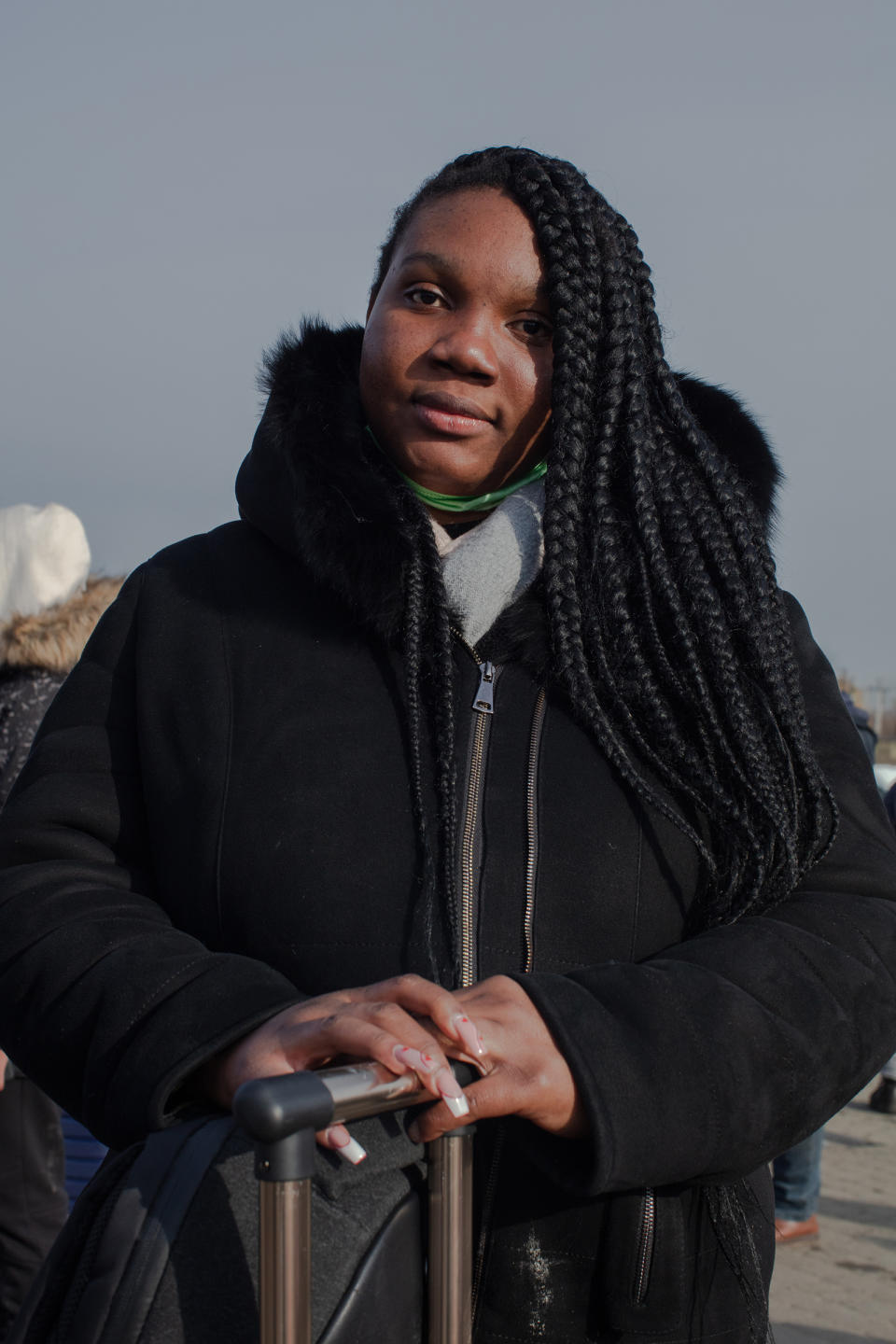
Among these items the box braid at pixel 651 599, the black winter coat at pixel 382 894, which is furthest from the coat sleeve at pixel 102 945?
the box braid at pixel 651 599

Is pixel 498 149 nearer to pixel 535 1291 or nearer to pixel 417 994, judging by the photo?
pixel 417 994

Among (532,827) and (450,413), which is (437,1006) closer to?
(532,827)

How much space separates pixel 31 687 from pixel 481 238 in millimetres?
2487

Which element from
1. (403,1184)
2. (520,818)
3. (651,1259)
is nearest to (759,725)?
(520,818)

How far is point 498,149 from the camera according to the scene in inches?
81.3

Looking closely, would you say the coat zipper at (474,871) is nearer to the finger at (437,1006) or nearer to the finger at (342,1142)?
the finger at (437,1006)

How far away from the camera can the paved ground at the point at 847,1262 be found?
438 cm

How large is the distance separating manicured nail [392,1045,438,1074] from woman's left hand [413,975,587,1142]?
2.4 inches

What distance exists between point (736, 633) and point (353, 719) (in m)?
0.50

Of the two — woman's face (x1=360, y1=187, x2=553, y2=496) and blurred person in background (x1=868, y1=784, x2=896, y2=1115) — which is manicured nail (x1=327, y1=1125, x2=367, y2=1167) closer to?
woman's face (x1=360, y1=187, x2=553, y2=496)

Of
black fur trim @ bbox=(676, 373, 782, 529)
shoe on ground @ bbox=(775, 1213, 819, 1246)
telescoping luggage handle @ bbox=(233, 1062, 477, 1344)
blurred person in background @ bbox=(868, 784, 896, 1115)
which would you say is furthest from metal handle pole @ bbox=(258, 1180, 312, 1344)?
blurred person in background @ bbox=(868, 784, 896, 1115)

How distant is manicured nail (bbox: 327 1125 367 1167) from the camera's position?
3.95 feet

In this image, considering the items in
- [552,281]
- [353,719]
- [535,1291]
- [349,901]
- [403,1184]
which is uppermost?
[552,281]

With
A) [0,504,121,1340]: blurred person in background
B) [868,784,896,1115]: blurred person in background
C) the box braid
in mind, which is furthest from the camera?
[868,784,896,1115]: blurred person in background
